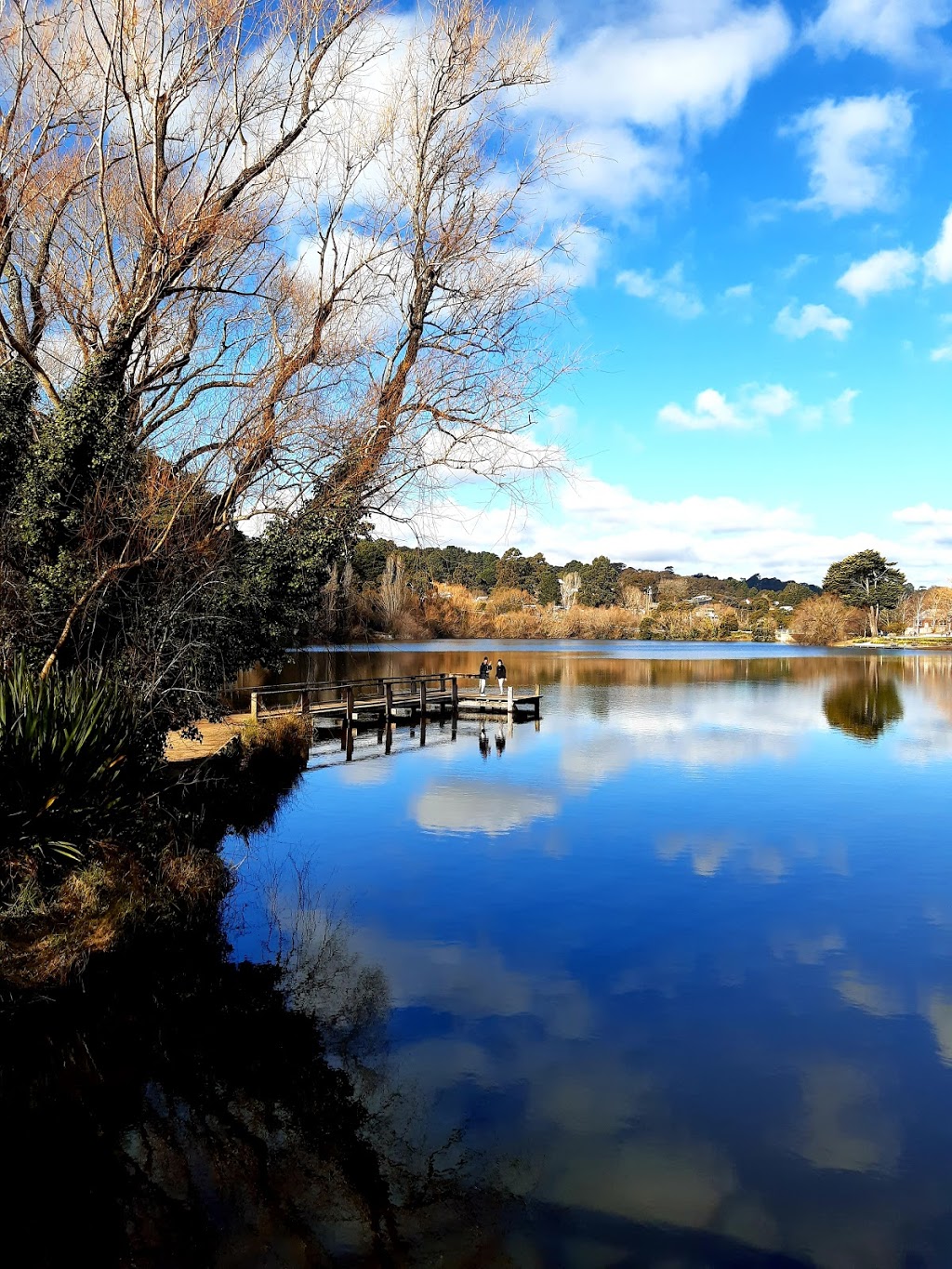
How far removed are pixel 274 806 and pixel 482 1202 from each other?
12947 millimetres

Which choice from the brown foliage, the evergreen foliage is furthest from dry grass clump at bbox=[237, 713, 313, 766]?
the evergreen foliage

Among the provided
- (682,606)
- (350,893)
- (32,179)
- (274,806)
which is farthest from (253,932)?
(682,606)

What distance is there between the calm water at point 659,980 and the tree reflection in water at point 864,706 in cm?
869

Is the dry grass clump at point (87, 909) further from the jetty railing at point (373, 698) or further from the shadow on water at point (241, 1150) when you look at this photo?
the jetty railing at point (373, 698)

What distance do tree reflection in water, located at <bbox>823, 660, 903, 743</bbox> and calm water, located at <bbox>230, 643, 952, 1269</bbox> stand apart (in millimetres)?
8691

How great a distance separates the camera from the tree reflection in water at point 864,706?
31078 millimetres

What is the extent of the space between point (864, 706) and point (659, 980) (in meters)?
32.6

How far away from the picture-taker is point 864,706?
38.3m

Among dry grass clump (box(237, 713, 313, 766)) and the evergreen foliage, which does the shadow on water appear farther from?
the evergreen foliage

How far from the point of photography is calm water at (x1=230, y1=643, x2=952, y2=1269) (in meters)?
5.76

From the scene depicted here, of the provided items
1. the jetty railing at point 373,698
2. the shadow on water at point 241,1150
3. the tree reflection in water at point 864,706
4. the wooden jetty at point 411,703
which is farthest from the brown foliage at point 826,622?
the shadow on water at point 241,1150

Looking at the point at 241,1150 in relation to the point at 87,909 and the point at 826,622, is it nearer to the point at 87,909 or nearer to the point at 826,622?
the point at 87,909

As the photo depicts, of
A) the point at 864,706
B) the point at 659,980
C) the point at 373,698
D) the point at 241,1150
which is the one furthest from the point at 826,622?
the point at 241,1150

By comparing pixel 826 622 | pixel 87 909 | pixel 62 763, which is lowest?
pixel 87 909
